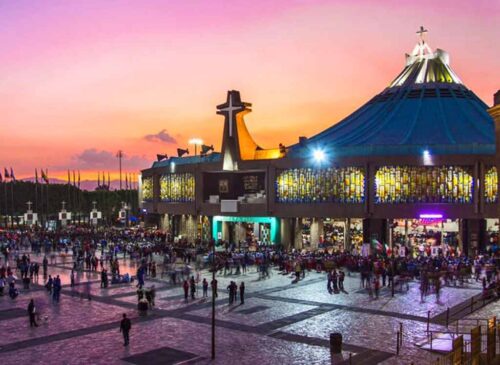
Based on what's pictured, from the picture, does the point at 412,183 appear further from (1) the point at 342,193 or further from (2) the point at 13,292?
(2) the point at 13,292

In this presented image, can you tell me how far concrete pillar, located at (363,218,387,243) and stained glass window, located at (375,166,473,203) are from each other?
7.21ft

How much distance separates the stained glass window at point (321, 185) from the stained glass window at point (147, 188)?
2673 cm

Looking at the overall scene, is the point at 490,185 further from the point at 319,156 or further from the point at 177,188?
the point at 177,188

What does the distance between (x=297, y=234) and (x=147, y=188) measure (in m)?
30.2

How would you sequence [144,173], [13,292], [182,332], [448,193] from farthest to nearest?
1. [144,173]
2. [448,193]
3. [13,292]
4. [182,332]

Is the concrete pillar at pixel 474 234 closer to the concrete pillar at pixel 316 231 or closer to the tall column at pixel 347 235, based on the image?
the tall column at pixel 347 235

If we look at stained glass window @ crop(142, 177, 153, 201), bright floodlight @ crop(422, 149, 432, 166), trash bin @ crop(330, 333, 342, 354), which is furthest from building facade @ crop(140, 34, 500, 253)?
trash bin @ crop(330, 333, 342, 354)

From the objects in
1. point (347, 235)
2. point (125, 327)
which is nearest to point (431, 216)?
point (347, 235)

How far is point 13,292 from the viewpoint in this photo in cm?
3244

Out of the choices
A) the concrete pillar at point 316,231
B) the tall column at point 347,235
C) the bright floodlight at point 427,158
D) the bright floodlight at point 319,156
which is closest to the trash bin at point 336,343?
the bright floodlight at point 427,158

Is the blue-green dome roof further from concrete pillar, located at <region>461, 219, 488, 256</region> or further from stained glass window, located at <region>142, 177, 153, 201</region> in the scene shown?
stained glass window, located at <region>142, 177, 153, 201</region>

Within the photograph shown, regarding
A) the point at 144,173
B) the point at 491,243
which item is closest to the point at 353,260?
the point at 491,243

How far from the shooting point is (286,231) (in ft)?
207

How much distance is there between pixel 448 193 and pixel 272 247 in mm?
17781
